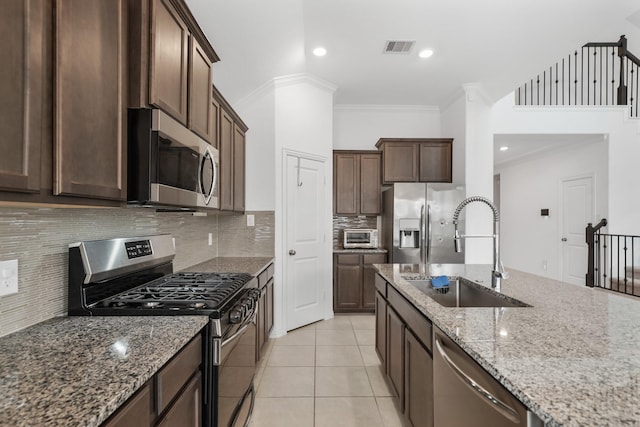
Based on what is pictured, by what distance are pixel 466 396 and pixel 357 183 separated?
370 centimetres

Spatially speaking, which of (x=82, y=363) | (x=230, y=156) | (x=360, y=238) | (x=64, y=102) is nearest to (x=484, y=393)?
(x=82, y=363)

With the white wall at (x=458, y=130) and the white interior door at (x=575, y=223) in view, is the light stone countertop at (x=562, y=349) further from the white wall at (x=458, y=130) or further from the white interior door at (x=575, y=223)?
the white interior door at (x=575, y=223)

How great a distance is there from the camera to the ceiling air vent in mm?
3146

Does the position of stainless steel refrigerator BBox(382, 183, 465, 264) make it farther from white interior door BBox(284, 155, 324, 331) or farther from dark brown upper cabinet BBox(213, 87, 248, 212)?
dark brown upper cabinet BBox(213, 87, 248, 212)

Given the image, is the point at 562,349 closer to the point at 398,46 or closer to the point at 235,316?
the point at 235,316

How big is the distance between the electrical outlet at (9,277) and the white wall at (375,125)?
13.9 ft

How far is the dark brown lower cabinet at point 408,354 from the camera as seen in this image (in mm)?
1491

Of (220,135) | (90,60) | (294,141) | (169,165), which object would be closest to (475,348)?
(169,165)

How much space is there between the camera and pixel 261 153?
12.1 ft

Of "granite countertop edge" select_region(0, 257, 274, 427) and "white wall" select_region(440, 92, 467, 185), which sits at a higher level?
"white wall" select_region(440, 92, 467, 185)

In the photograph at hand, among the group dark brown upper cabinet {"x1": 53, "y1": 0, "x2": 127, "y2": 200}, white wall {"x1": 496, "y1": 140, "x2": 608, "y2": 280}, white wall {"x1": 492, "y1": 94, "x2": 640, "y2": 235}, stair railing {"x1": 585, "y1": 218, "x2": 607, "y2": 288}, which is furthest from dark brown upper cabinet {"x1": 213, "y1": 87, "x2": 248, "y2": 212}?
white wall {"x1": 496, "y1": 140, "x2": 608, "y2": 280}

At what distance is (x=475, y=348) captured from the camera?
0.98 m

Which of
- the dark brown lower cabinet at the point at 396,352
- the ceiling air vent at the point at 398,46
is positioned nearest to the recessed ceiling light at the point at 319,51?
the ceiling air vent at the point at 398,46

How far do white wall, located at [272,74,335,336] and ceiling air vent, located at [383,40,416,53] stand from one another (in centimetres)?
98
